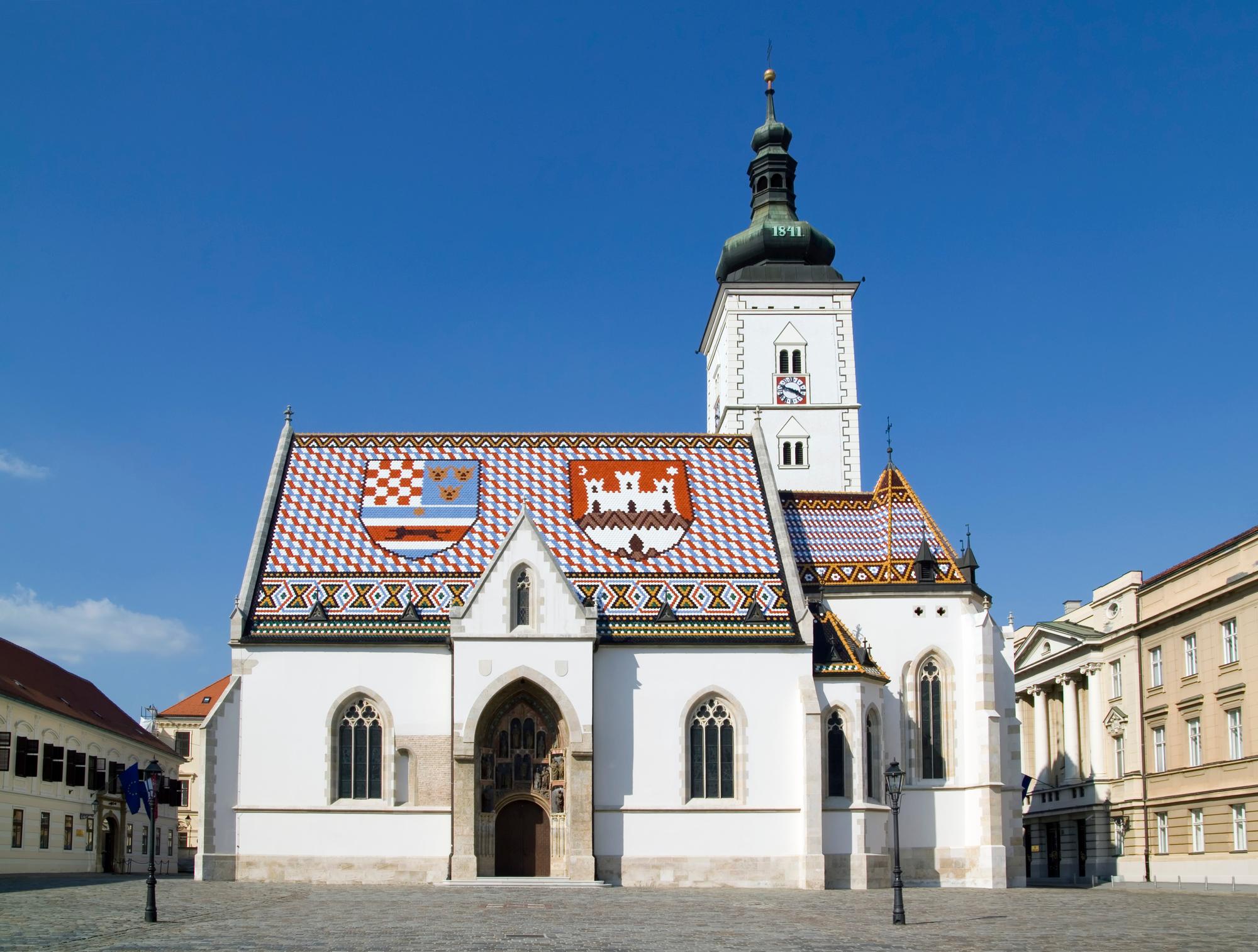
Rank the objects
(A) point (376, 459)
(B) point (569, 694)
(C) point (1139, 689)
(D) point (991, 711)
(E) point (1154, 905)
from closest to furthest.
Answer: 1. (E) point (1154, 905)
2. (B) point (569, 694)
3. (D) point (991, 711)
4. (A) point (376, 459)
5. (C) point (1139, 689)

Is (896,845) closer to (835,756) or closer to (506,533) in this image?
(835,756)

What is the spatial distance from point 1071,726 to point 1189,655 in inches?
489

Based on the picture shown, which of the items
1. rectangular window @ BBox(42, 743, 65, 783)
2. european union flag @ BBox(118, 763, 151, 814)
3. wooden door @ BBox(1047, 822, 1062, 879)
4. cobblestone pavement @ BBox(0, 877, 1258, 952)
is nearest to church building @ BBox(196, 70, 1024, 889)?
cobblestone pavement @ BBox(0, 877, 1258, 952)

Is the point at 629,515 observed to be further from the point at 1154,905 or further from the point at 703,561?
the point at 1154,905

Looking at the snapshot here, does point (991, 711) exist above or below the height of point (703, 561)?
below

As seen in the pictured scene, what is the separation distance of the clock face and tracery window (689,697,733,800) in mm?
22118

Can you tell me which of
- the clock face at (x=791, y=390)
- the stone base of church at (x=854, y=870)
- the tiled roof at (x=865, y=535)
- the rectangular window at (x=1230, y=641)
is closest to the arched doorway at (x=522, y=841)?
the stone base of church at (x=854, y=870)

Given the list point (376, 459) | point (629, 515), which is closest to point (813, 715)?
point (629, 515)

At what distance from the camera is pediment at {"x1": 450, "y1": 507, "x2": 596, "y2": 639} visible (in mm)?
40094

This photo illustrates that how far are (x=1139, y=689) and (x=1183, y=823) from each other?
5.78 metres

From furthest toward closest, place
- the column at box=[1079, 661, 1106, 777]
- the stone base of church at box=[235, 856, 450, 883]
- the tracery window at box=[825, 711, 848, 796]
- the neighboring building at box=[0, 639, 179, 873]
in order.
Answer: the column at box=[1079, 661, 1106, 777]
the neighboring building at box=[0, 639, 179, 873]
the tracery window at box=[825, 711, 848, 796]
the stone base of church at box=[235, 856, 450, 883]

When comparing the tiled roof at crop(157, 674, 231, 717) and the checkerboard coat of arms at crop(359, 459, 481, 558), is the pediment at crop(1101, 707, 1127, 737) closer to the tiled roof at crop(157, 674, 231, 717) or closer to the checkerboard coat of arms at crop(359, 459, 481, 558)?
the checkerboard coat of arms at crop(359, 459, 481, 558)

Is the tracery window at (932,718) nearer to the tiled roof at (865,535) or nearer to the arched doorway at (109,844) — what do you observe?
the tiled roof at (865,535)

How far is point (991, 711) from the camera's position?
43.3 m
